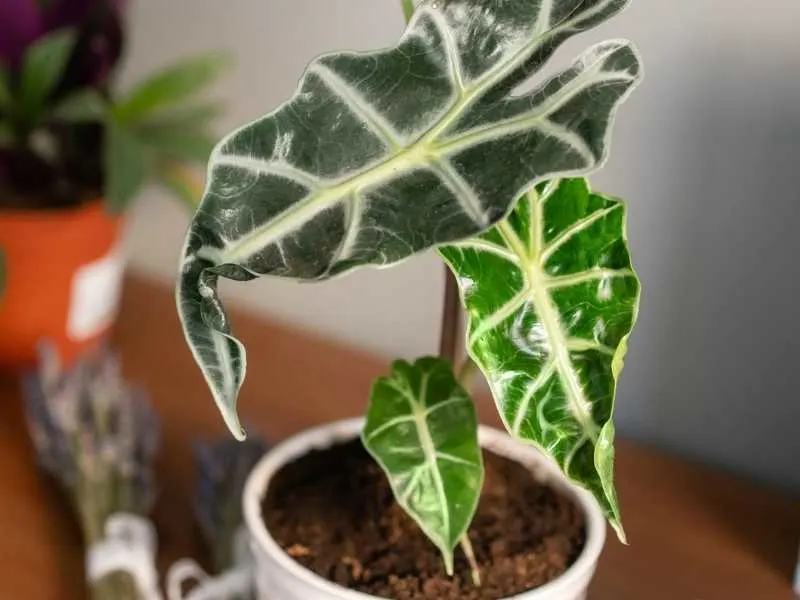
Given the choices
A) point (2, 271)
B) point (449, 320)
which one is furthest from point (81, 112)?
point (449, 320)

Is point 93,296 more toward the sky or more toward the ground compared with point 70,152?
more toward the ground

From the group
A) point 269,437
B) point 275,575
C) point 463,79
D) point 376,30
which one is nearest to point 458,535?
point 275,575

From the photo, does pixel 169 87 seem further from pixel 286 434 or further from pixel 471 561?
pixel 471 561

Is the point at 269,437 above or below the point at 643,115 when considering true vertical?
below

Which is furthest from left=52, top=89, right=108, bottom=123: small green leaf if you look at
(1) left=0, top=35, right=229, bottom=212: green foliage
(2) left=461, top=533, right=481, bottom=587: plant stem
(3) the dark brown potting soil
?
(2) left=461, top=533, right=481, bottom=587: plant stem

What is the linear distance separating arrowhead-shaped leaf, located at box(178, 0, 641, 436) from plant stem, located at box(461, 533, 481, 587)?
17cm

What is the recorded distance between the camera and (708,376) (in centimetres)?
75

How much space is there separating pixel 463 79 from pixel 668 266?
15.4 inches

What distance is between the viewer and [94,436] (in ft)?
2.34

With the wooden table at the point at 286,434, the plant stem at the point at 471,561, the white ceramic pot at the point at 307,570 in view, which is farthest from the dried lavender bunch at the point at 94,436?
the plant stem at the point at 471,561

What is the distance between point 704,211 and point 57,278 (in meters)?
0.52

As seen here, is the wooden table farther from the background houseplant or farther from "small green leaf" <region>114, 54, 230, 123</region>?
"small green leaf" <region>114, 54, 230, 123</region>

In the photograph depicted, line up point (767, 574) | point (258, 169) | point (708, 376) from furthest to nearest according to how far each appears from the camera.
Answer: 1. point (708, 376)
2. point (767, 574)
3. point (258, 169)

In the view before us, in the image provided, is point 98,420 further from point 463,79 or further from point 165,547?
point 463,79
